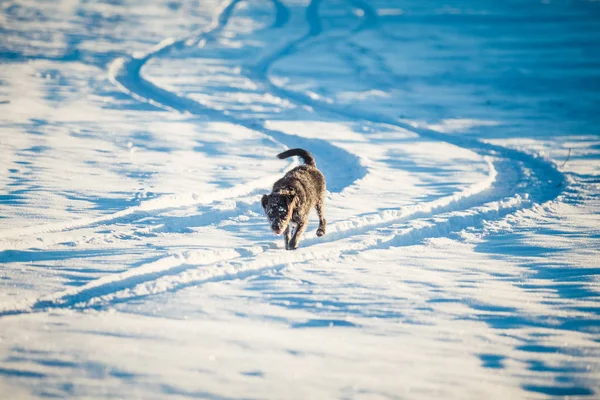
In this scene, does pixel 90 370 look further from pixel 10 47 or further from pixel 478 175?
pixel 10 47

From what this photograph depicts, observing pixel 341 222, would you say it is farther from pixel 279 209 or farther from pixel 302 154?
pixel 279 209

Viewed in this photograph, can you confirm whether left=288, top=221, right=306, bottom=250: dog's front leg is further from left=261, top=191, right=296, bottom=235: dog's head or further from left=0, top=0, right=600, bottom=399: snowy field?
left=261, top=191, right=296, bottom=235: dog's head

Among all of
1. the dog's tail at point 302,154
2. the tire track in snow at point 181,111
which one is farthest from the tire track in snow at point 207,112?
the dog's tail at point 302,154

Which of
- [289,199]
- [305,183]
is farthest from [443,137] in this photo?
[289,199]

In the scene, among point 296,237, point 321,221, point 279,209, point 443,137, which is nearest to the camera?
point 279,209

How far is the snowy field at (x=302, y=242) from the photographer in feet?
13.7

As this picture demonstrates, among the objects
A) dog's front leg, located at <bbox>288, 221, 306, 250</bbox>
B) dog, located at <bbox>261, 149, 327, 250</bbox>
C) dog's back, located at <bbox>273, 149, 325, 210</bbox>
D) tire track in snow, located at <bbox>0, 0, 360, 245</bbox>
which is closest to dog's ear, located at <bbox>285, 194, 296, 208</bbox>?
dog, located at <bbox>261, 149, 327, 250</bbox>

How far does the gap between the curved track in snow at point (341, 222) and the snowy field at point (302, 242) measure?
41 millimetres

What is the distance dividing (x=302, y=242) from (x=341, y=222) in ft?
2.89

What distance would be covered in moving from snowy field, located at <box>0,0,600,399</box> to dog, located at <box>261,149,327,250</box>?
0.82 feet

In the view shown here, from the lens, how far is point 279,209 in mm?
6414

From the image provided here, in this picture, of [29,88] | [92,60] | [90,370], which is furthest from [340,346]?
[92,60]

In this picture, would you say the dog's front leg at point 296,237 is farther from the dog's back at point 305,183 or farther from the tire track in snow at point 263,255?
the dog's back at point 305,183

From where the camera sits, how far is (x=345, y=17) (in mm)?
32281
